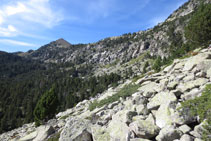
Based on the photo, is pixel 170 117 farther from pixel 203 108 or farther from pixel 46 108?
pixel 46 108

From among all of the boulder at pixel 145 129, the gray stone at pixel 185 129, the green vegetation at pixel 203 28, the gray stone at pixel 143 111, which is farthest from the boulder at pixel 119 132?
the green vegetation at pixel 203 28

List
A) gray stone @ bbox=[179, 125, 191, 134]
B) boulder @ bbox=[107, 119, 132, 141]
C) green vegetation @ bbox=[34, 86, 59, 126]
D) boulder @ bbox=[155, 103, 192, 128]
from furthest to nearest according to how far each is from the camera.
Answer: green vegetation @ bbox=[34, 86, 59, 126], boulder @ bbox=[107, 119, 132, 141], boulder @ bbox=[155, 103, 192, 128], gray stone @ bbox=[179, 125, 191, 134]

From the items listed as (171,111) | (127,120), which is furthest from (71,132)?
(171,111)

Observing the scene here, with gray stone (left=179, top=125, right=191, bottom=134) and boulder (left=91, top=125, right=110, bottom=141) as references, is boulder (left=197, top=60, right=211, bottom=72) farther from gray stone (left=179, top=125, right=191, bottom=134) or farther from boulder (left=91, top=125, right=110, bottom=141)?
boulder (left=91, top=125, right=110, bottom=141)

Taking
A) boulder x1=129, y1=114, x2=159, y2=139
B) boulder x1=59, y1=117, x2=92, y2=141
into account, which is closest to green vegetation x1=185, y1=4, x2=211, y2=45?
boulder x1=129, y1=114, x2=159, y2=139

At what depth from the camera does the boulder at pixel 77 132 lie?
7.78 meters

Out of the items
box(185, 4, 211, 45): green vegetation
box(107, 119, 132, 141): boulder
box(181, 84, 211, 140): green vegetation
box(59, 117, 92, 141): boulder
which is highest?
box(185, 4, 211, 45): green vegetation

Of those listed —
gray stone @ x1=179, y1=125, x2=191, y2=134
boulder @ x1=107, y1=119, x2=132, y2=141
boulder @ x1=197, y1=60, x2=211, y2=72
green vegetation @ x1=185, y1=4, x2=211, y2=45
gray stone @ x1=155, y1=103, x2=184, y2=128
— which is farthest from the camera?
green vegetation @ x1=185, y1=4, x2=211, y2=45

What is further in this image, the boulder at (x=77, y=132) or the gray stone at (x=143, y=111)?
the gray stone at (x=143, y=111)

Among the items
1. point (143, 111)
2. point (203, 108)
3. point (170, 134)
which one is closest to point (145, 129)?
point (170, 134)

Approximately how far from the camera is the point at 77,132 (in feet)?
26.5

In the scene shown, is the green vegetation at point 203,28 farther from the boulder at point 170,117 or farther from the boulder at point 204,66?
the boulder at point 170,117

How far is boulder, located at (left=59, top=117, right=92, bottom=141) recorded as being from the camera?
306 inches

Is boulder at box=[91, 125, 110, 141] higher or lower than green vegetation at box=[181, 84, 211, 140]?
lower
